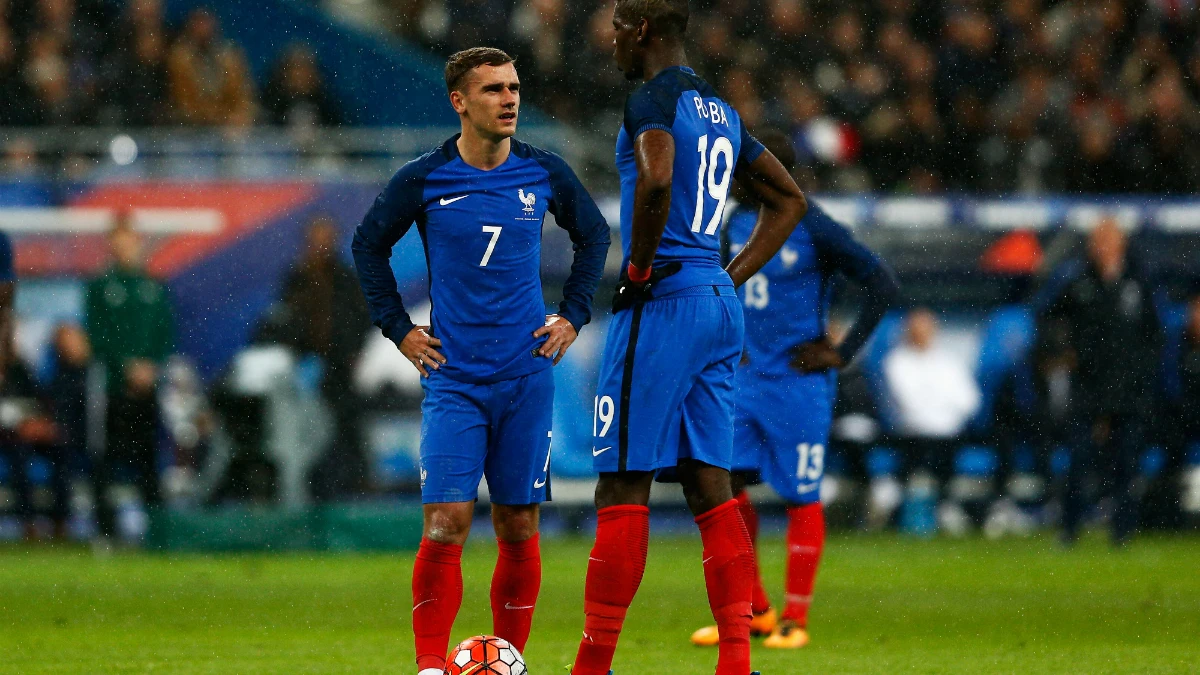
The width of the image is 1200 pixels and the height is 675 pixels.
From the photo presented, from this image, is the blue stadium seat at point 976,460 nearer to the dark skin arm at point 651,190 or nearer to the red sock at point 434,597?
the red sock at point 434,597

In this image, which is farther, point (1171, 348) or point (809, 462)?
point (1171, 348)

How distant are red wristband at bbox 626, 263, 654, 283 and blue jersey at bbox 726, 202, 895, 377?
94.9 inches

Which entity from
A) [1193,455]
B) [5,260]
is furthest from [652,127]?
[1193,455]

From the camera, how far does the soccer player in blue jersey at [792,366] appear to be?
305 inches

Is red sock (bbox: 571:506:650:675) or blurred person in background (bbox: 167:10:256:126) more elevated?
blurred person in background (bbox: 167:10:256:126)

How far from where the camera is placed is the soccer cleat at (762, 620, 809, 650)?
738cm

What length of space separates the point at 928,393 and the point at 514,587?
848cm

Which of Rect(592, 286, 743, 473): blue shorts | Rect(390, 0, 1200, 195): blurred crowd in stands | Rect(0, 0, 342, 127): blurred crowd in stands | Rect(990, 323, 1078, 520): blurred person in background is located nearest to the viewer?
Rect(592, 286, 743, 473): blue shorts

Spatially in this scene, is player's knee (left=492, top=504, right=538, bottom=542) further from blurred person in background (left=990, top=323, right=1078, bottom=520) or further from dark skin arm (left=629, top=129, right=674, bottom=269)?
blurred person in background (left=990, top=323, right=1078, bottom=520)

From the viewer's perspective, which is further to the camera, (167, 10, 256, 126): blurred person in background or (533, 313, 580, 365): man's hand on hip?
(167, 10, 256, 126): blurred person in background

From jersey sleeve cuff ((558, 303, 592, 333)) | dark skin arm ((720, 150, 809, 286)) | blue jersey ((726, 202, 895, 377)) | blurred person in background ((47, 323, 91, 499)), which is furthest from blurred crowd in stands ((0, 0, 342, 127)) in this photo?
dark skin arm ((720, 150, 809, 286))

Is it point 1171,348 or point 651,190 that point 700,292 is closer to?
point 651,190

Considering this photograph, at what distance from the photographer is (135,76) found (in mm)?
15945

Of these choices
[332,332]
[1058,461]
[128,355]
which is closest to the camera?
[128,355]
